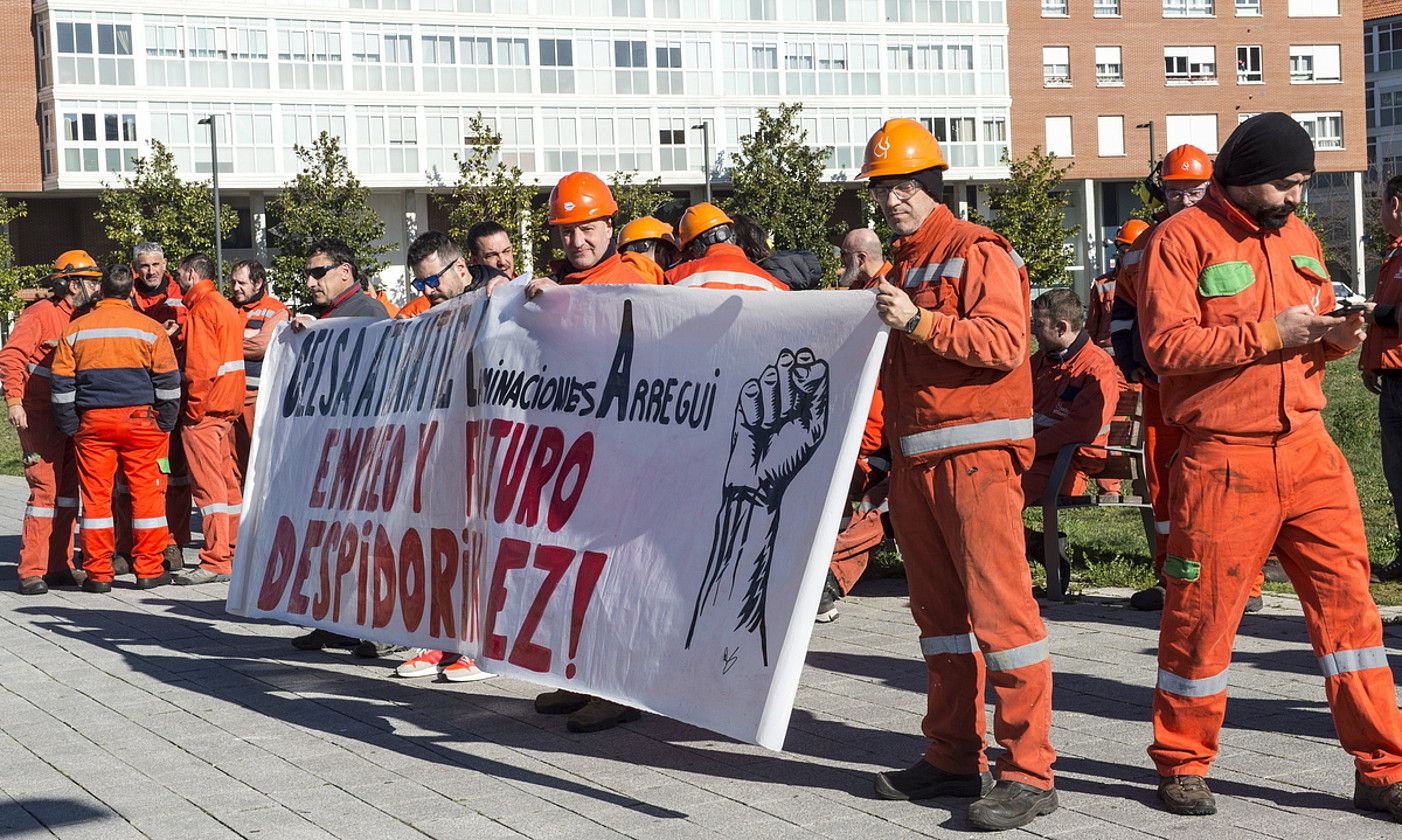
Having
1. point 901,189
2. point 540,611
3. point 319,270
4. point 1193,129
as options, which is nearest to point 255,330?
point 319,270

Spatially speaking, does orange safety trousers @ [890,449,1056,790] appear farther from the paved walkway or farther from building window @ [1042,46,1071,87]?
building window @ [1042,46,1071,87]

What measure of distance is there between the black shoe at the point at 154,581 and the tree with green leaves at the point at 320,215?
47607 mm

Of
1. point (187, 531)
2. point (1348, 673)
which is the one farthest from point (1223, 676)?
point (187, 531)

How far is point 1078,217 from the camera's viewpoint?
77.5 m

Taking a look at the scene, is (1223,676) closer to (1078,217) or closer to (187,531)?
(187,531)

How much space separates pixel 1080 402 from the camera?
10.2m

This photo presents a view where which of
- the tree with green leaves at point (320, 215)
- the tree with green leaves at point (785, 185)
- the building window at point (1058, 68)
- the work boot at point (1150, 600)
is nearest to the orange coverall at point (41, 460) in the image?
the work boot at point (1150, 600)

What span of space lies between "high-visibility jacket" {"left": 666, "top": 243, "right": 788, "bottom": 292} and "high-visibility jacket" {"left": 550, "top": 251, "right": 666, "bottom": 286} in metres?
0.16

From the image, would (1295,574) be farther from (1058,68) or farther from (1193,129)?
(1193,129)

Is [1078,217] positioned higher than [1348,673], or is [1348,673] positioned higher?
[1078,217]

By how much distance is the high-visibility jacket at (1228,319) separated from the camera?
17.5 feet

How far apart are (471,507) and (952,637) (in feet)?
8.00

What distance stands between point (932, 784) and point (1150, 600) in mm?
3920

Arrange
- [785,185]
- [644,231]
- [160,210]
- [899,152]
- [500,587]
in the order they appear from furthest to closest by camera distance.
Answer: [785,185] < [160,210] < [644,231] < [500,587] < [899,152]
